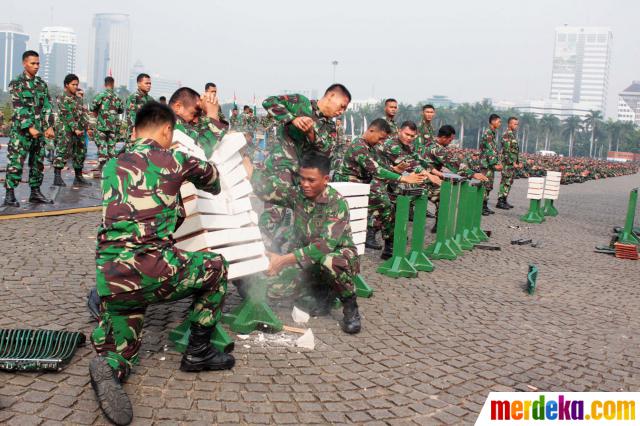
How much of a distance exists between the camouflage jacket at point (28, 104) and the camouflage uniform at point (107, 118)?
3532 millimetres

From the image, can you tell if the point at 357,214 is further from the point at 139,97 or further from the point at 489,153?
the point at 489,153

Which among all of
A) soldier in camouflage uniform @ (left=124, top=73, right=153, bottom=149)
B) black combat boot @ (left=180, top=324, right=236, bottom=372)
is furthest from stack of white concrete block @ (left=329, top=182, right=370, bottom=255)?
soldier in camouflage uniform @ (left=124, top=73, right=153, bottom=149)

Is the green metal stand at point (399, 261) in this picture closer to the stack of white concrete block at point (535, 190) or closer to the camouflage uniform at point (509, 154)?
the stack of white concrete block at point (535, 190)

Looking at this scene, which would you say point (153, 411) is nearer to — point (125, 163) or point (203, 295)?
point (203, 295)

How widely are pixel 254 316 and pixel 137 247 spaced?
1.47 meters

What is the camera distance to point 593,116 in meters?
104

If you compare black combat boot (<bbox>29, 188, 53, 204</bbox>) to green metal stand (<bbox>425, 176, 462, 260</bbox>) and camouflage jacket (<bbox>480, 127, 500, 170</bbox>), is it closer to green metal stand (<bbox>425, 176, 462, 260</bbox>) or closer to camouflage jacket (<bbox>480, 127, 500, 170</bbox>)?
green metal stand (<bbox>425, 176, 462, 260</bbox>)

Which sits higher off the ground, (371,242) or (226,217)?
Result: (226,217)

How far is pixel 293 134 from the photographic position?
5.67 m

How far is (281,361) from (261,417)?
2.63 ft

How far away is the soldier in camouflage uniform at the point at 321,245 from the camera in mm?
4621

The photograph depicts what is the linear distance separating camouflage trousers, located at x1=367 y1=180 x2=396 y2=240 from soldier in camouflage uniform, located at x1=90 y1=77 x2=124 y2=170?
271 inches

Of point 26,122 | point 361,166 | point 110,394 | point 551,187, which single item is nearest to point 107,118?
point 26,122

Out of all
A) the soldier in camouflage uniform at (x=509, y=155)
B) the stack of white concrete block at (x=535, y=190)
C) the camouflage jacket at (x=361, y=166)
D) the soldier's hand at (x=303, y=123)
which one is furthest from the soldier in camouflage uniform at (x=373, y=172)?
the soldier in camouflage uniform at (x=509, y=155)
